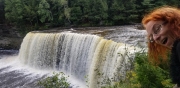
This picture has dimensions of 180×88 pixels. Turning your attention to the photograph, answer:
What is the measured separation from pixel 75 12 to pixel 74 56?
28.3 ft

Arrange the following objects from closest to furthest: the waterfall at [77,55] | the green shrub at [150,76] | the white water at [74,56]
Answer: the green shrub at [150,76] < the waterfall at [77,55] < the white water at [74,56]

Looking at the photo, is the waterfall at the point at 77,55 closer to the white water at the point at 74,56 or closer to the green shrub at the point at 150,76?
the white water at the point at 74,56

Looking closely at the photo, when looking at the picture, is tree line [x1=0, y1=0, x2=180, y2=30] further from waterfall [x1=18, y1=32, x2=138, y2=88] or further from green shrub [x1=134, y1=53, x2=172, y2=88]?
green shrub [x1=134, y1=53, x2=172, y2=88]

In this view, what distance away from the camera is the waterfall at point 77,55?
1036cm

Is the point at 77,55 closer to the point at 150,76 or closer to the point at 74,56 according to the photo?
the point at 74,56

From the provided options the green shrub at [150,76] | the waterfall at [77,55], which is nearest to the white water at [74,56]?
the waterfall at [77,55]

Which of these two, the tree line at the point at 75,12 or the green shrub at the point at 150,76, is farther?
the tree line at the point at 75,12

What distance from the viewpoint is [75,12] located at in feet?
70.6

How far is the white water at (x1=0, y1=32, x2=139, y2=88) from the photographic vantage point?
1046cm

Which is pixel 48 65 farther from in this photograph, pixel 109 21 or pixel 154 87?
pixel 154 87

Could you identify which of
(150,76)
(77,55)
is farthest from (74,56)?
(150,76)

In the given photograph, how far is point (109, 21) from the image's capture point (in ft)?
68.8

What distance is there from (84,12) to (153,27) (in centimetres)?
2019

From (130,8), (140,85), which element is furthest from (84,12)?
(140,85)
